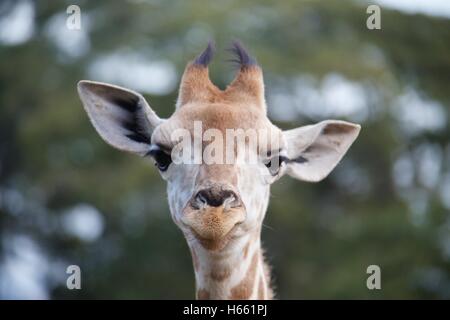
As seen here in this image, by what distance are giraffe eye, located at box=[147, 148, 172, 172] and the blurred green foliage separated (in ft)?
55.8

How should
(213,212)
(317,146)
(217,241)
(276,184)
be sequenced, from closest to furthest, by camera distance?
(213,212) → (217,241) → (317,146) → (276,184)

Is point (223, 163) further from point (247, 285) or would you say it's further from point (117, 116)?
point (117, 116)

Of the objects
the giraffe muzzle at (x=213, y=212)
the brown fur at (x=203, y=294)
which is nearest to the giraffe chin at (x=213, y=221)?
the giraffe muzzle at (x=213, y=212)

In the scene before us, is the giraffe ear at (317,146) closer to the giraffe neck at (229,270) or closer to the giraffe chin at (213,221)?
the giraffe neck at (229,270)

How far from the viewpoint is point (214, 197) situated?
5.72 meters

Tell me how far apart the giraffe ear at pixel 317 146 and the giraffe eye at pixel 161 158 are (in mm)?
991

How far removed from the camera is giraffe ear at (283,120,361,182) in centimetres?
707

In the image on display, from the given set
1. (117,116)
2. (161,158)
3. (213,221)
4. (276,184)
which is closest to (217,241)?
(213,221)

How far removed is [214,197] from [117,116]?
1.64 metres

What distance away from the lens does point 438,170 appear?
87.5 feet

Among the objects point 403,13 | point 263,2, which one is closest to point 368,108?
point 403,13

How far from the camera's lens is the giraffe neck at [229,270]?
625 centimetres

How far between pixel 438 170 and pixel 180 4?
9833 mm
